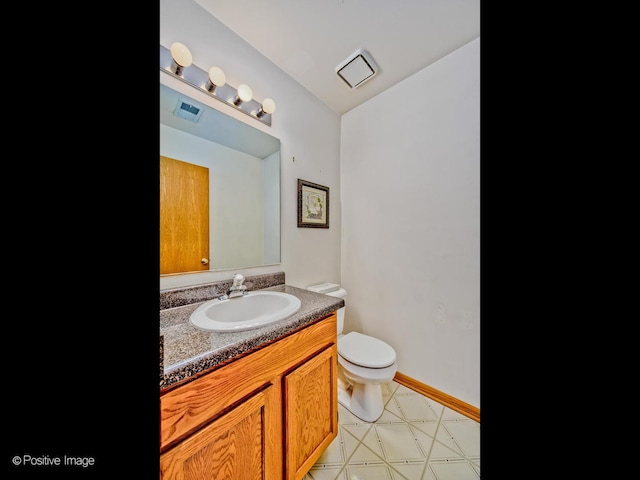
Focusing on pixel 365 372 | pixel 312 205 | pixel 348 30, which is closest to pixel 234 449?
pixel 365 372

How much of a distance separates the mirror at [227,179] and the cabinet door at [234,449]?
672 millimetres

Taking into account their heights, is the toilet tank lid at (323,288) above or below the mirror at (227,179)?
below

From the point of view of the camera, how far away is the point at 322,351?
983 mm

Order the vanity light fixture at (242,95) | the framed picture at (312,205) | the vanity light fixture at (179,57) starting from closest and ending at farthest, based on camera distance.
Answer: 1. the vanity light fixture at (179,57)
2. the vanity light fixture at (242,95)
3. the framed picture at (312,205)

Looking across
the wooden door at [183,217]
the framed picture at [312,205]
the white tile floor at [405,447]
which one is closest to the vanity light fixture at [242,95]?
the wooden door at [183,217]

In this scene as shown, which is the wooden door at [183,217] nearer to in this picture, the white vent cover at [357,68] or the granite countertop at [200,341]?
the granite countertop at [200,341]

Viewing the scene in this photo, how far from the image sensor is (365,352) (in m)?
1.36

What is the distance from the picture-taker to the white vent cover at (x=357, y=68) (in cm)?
139

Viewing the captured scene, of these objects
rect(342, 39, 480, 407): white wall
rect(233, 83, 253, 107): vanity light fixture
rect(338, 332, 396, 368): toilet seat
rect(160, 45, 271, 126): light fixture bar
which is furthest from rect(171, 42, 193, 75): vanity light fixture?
rect(338, 332, 396, 368): toilet seat

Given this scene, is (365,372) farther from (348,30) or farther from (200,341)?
(348,30)
